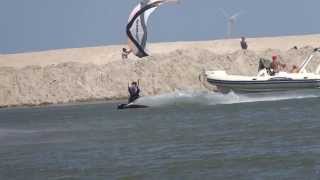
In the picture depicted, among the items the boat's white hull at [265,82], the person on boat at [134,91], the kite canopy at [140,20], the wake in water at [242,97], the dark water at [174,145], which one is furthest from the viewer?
the kite canopy at [140,20]

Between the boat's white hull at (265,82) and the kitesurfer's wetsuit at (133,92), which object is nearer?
the boat's white hull at (265,82)

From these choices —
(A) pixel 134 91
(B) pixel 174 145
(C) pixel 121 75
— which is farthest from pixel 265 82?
(C) pixel 121 75

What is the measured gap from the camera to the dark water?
2362 centimetres

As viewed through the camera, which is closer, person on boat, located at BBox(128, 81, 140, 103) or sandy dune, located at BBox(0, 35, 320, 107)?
person on boat, located at BBox(128, 81, 140, 103)

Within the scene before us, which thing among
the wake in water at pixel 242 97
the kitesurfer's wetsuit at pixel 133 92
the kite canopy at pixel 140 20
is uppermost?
the kite canopy at pixel 140 20

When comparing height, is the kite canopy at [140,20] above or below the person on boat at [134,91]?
above

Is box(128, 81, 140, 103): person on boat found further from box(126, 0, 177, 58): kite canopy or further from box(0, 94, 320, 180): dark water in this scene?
box(126, 0, 177, 58): kite canopy

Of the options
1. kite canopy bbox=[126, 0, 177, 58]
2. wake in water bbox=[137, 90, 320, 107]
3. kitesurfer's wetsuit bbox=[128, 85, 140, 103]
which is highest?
kite canopy bbox=[126, 0, 177, 58]

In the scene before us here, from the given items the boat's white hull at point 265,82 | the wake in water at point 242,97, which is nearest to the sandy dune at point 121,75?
the wake in water at point 242,97

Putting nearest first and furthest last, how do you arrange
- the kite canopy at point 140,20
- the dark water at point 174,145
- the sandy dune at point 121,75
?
1. the dark water at point 174,145
2. the kite canopy at point 140,20
3. the sandy dune at point 121,75

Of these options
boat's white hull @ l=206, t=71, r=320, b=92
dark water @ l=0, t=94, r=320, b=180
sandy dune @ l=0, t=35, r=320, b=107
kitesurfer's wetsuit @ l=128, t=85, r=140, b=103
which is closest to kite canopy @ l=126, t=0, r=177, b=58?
sandy dune @ l=0, t=35, r=320, b=107

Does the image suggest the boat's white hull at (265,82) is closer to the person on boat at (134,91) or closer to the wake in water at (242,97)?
the wake in water at (242,97)

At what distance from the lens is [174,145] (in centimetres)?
2892

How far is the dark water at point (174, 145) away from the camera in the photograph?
23.6 metres
